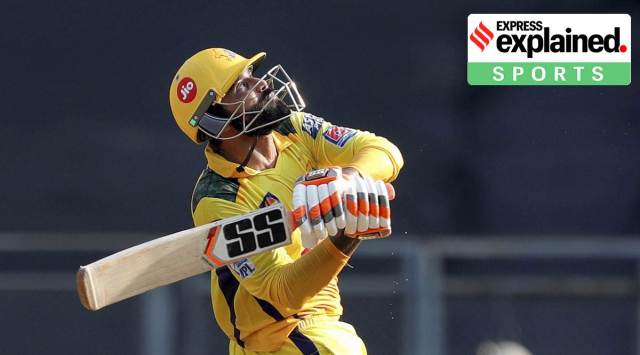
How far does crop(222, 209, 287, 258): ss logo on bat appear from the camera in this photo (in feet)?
10.2

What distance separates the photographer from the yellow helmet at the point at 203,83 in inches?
142

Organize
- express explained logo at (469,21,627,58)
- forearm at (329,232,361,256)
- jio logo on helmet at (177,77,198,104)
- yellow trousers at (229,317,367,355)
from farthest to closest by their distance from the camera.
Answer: express explained logo at (469,21,627,58), jio logo on helmet at (177,77,198,104), yellow trousers at (229,317,367,355), forearm at (329,232,361,256)

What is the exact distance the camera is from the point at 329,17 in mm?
7215

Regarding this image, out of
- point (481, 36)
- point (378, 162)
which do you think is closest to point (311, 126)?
point (378, 162)

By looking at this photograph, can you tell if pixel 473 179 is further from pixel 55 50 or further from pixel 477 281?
pixel 55 50

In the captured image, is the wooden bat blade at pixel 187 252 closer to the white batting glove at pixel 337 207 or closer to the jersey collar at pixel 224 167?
the white batting glove at pixel 337 207

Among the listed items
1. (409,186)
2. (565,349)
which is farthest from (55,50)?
(565,349)

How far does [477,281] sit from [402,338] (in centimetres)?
60

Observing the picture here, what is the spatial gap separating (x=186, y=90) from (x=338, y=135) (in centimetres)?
46

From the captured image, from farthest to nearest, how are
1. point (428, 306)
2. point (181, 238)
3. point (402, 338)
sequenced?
point (402, 338) → point (428, 306) → point (181, 238)

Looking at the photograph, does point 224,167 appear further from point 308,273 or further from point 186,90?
point 308,273

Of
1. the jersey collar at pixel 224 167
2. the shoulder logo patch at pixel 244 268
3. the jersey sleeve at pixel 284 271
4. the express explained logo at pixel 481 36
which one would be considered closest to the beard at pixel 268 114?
the jersey collar at pixel 224 167

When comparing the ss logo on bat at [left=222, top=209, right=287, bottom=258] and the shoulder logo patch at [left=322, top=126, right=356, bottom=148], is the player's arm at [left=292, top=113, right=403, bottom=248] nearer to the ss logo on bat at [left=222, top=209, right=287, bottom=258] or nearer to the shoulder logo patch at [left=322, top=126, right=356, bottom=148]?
the ss logo on bat at [left=222, top=209, right=287, bottom=258]

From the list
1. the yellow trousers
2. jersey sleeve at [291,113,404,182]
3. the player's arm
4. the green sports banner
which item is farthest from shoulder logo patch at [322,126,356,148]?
the green sports banner
